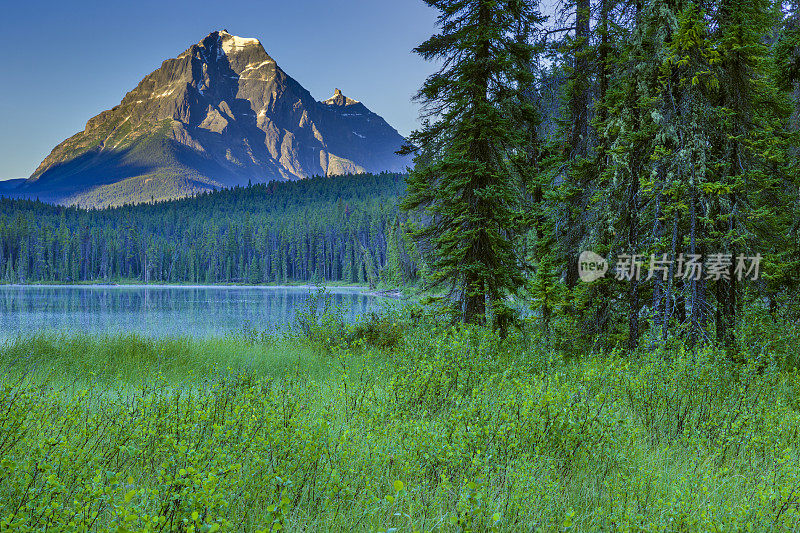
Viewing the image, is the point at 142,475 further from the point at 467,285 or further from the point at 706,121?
the point at 706,121

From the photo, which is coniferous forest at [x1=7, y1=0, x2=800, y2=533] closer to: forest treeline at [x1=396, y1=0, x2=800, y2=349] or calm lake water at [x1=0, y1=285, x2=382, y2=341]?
forest treeline at [x1=396, y1=0, x2=800, y2=349]

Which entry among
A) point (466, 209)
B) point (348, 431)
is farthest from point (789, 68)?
point (348, 431)

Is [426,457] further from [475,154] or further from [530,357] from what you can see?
[475,154]

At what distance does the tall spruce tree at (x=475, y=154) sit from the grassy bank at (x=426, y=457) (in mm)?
3767

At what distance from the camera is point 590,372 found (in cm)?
607

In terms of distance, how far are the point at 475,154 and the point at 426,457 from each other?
28.8 ft

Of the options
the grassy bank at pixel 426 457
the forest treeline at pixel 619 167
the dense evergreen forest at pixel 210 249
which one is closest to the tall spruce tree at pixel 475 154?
the forest treeline at pixel 619 167

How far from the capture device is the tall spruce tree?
10758mm

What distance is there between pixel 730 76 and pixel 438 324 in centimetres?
792

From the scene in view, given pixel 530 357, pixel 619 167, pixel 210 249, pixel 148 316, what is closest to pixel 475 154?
pixel 619 167

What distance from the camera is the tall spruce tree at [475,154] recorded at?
10.8 m

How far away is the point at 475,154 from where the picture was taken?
11203mm

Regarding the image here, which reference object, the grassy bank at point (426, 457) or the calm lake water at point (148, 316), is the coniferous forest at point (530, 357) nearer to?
the grassy bank at point (426, 457)

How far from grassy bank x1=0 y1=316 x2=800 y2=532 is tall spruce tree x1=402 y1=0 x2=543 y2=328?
377 centimetres
